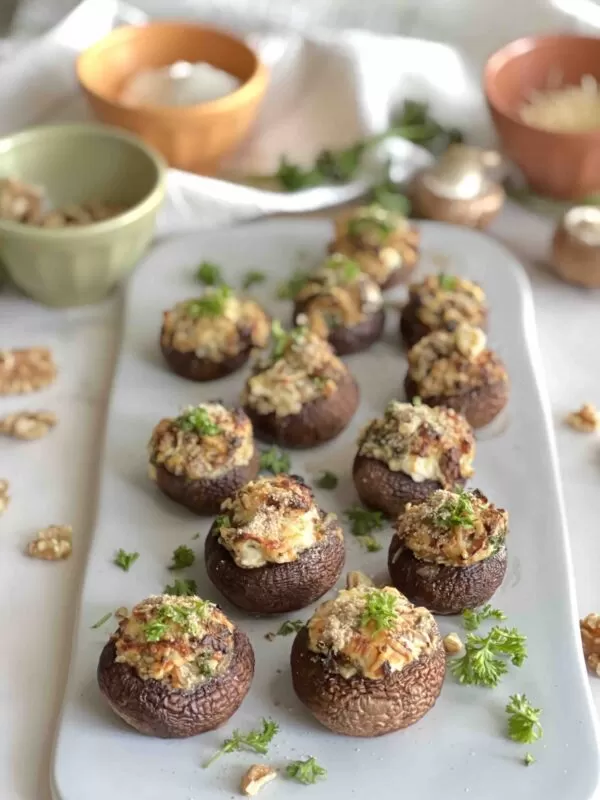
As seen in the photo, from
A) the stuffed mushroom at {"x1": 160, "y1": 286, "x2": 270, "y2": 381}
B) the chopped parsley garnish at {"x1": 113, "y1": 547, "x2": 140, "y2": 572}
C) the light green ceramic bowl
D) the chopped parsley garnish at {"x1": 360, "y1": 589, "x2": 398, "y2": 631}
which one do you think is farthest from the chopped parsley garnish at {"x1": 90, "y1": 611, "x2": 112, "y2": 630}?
the light green ceramic bowl

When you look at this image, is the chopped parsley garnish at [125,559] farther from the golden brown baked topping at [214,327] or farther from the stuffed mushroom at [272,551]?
the golden brown baked topping at [214,327]

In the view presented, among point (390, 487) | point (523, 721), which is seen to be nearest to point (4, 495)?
point (390, 487)

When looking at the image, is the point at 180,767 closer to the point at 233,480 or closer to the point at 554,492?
the point at 233,480

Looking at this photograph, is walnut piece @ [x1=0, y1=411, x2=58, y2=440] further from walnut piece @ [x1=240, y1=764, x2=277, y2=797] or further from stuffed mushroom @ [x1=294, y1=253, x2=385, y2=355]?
walnut piece @ [x1=240, y1=764, x2=277, y2=797]

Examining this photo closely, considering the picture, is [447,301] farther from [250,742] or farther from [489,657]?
[250,742]

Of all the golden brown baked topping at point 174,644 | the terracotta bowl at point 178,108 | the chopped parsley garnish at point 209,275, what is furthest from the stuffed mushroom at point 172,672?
the terracotta bowl at point 178,108

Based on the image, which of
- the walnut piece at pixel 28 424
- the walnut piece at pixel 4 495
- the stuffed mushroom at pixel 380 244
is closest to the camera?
the walnut piece at pixel 4 495
